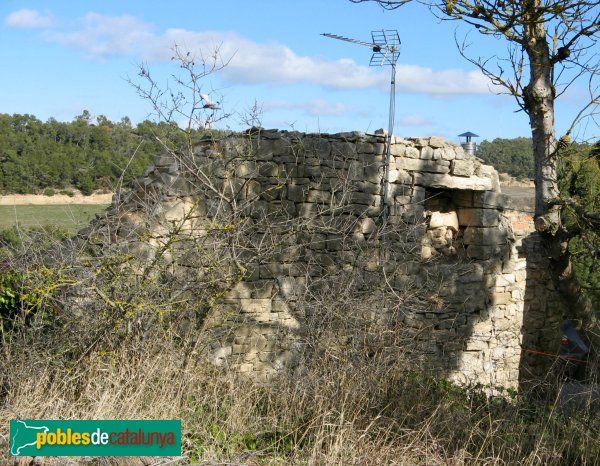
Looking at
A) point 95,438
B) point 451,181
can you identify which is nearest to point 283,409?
point 95,438

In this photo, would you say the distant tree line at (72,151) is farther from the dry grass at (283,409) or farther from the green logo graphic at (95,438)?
the green logo graphic at (95,438)

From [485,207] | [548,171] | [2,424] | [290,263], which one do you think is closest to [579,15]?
[548,171]

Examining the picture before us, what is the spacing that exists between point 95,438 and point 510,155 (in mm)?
20944

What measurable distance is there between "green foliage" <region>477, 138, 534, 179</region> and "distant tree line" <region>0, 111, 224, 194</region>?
37.8 ft

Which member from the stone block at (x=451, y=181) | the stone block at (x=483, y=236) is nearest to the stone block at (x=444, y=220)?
the stone block at (x=483, y=236)

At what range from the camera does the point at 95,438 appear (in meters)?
4.22

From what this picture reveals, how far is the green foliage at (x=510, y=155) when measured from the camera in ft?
70.5

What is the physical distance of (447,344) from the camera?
8969 millimetres

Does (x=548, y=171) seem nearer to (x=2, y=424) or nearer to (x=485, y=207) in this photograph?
(x=485, y=207)

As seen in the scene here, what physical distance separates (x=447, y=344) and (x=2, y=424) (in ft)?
19.2

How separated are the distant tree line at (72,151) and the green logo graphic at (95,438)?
2799 mm

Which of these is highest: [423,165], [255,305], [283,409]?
[423,165]

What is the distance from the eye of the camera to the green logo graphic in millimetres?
4113

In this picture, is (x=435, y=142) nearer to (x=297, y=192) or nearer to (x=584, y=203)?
(x=297, y=192)
